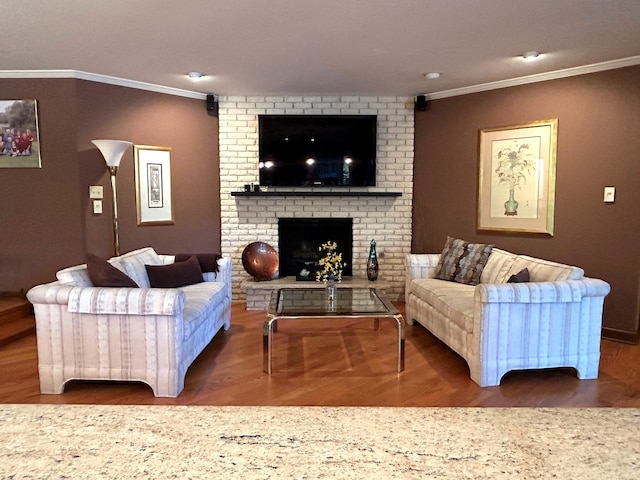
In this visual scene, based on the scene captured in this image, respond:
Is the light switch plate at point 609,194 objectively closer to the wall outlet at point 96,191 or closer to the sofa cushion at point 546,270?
the sofa cushion at point 546,270

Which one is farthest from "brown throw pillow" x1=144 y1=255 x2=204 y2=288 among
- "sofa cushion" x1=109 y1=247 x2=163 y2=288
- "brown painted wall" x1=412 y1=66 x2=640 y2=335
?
"brown painted wall" x1=412 y1=66 x2=640 y2=335

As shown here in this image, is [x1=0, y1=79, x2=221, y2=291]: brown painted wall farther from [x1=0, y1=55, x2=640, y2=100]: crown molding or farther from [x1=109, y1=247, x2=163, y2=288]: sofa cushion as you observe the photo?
[x1=109, y1=247, x2=163, y2=288]: sofa cushion

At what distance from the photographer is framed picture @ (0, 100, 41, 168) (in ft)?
14.5

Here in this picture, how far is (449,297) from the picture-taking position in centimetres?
363

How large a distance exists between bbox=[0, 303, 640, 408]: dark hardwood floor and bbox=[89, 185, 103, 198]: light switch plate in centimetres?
139

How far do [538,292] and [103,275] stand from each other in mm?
2759

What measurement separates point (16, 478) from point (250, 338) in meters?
3.53

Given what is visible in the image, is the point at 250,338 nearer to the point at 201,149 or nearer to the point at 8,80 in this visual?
the point at 201,149

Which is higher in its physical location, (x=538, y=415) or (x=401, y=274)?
(x=538, y=415)

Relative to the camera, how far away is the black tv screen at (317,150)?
5395 mm

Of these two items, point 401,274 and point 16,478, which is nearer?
point 16,478

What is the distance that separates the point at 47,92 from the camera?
440cm

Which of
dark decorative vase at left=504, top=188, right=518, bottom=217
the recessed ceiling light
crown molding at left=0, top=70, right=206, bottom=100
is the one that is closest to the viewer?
the recessed ceiling light

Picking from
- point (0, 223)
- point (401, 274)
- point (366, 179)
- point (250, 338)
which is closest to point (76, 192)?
point (0, 223)
